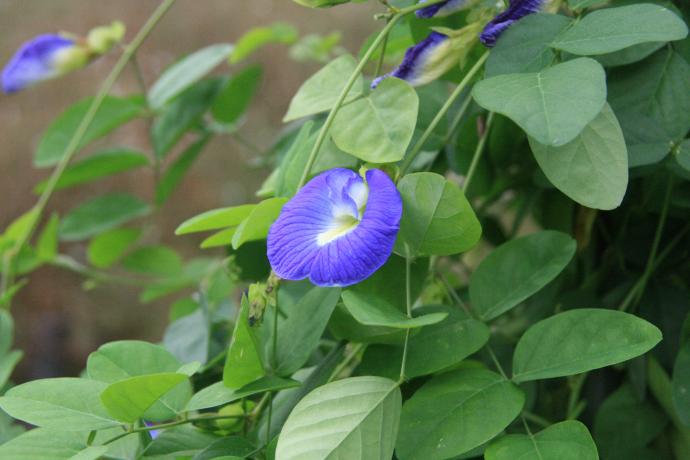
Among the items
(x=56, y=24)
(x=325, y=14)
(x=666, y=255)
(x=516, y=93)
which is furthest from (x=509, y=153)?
(x=56, y=24)

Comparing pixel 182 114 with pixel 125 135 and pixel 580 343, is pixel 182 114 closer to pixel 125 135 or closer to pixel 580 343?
pixel 580 343

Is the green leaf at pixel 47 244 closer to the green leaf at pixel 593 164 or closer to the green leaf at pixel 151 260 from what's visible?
the green leaf at pixel 151 260


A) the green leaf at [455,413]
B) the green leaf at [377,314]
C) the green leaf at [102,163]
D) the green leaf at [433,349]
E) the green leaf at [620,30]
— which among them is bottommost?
the green leaf at [102,163]

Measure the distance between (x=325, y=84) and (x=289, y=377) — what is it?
17 centimetres

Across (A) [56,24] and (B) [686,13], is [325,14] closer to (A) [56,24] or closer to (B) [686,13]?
(A) [56,24]

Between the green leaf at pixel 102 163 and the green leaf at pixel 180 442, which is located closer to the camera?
the green leaf at pixel 180 442

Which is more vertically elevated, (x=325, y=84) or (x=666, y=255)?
(x=325, y=84)

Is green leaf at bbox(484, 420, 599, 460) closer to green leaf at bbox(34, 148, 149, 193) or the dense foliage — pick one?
the dense foliage

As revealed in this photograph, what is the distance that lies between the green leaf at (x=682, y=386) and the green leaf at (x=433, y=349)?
0.10 m

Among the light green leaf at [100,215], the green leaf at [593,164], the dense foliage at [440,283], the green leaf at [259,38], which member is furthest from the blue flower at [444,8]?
the light green leaf at [100,215]

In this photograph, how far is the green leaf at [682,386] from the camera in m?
0.40

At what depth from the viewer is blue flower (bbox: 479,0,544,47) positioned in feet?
1.38

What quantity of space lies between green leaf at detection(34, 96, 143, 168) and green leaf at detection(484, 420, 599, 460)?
0.51m

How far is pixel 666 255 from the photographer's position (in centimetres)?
55
